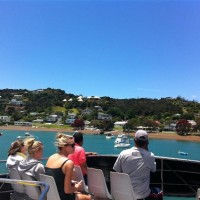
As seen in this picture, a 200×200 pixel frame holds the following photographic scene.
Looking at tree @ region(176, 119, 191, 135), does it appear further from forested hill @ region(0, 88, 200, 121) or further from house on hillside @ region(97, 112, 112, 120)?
house on hillside @ region(97, 112, 112, 120)

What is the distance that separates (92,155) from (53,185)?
2.80 m

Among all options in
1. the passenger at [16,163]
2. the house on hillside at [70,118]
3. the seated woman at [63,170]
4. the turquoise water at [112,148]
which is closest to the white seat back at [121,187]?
the seated woman at [63,170]

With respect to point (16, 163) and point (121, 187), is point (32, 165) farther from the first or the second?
point (121, 187)

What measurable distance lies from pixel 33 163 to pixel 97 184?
104 cm

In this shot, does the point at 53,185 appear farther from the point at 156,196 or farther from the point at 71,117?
the point at 71,117

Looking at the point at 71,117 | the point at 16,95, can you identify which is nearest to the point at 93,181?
the point at 71,117

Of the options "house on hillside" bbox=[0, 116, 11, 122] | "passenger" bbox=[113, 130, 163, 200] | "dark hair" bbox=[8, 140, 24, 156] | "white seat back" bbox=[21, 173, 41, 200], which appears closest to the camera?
"white seat back" bbox=[21, 173, 41, 200]

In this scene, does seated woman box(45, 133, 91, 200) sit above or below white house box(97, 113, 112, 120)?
above

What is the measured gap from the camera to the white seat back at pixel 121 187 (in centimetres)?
416

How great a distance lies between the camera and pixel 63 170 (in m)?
3.96

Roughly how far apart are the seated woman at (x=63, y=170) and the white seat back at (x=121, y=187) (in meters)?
0.43

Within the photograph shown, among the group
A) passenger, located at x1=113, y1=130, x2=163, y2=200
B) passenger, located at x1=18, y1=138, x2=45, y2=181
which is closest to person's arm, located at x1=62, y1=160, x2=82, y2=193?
passenger, located at x1=18, y1=138, x2=45, y2=181

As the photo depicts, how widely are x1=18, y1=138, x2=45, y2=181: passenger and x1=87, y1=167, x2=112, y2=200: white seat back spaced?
863 millimetres

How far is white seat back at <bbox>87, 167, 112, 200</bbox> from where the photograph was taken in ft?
15.6
